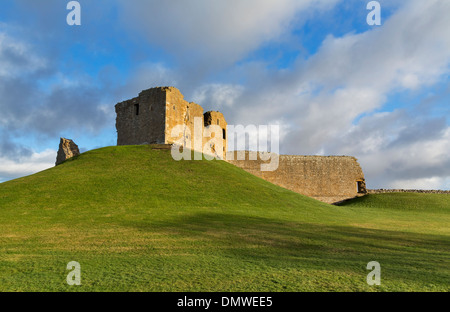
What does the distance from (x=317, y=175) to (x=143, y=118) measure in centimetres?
2783

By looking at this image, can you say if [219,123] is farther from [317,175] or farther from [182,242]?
[182,242]

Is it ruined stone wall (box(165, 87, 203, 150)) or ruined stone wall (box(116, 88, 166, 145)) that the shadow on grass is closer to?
ruined stone wall (box(165, 87, 203, 150))

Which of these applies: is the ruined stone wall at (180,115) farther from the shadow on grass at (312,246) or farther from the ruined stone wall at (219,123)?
the shadow on grass at (312,246)

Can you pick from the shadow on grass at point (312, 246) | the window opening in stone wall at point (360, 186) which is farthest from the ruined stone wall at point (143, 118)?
the window opening in stone wall at point (360, 186)

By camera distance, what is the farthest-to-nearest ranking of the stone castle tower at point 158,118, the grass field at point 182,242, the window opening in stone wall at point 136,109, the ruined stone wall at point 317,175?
1. the ruined stone wall at point 317,175
2. the window opening in stone wall at point 136,109
3. the stone castle tower at point 158,118
4. the grass field at point 182,242

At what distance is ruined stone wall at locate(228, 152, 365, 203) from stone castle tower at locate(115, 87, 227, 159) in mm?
11101

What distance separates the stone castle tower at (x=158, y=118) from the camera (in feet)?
106

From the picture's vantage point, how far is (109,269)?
21.2ft

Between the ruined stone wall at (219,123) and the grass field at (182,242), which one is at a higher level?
the ruined stone wall at (219,123)

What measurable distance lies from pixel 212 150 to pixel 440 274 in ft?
114

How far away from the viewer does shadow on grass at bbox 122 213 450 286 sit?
22.4 ft

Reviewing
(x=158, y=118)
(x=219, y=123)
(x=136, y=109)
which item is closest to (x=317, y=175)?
(x=219, y=123)

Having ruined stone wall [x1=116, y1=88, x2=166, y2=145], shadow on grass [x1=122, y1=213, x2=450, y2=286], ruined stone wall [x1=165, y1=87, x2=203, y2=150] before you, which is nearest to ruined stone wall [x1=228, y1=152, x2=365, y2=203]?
ruined stone wall [x1=165, y1=87, x2=203, y2=150]

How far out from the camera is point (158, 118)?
32625mm
